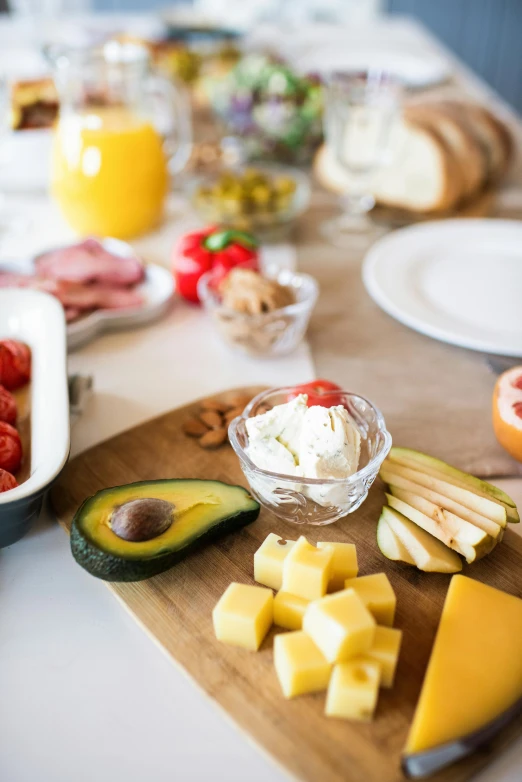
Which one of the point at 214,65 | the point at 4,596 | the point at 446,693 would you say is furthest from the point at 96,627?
the point at 214,65

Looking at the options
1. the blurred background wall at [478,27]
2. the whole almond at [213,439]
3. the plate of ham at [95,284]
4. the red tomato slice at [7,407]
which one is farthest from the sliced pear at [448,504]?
the blurred background wall at [478,27]

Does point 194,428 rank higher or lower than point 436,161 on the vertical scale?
lower

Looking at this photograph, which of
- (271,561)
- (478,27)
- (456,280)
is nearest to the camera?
(271,561)

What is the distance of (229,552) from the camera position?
817mm

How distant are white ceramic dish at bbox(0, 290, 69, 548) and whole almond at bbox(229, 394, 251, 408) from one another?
26cm

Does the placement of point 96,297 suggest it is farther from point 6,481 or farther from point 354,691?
point 354,691

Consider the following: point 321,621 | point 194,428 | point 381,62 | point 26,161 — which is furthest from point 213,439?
point 381,62

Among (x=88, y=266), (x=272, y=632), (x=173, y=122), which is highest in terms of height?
(x=173, y=122)

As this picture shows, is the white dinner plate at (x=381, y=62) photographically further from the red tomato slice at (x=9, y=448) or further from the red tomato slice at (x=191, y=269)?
the red tomato slice at (x=9, y=448)

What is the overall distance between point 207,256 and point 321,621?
852mm

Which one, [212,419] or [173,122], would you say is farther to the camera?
[173,122]

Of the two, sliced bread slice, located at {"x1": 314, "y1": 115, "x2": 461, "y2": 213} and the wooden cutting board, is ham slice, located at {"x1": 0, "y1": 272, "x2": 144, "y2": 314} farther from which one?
sliced bread slice, located at {"x1": 314, "y1": 115, "x2": 461, "y2": 213}

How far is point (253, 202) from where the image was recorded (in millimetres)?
1604

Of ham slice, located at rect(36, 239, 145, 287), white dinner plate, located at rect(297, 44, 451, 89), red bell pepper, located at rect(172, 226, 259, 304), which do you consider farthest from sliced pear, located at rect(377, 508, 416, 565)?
white dinner plate, located at rect(297, 44, 451, 89)
